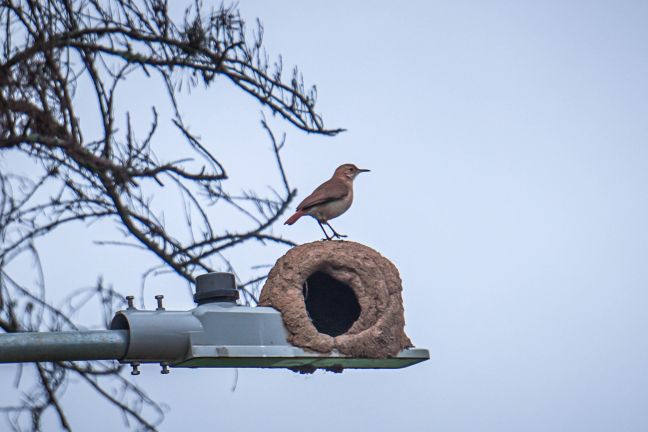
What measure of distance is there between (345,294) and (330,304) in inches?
5.6

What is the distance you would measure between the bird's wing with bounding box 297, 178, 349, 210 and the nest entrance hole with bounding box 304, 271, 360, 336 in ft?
4.07

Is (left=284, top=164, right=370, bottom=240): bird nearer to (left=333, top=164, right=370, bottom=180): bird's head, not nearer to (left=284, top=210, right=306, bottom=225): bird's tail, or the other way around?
(left=284, top=210, right=306, bottom=225): bird's tail

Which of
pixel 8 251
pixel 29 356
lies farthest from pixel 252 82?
pixel 29 356

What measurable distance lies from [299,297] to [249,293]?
1904mm

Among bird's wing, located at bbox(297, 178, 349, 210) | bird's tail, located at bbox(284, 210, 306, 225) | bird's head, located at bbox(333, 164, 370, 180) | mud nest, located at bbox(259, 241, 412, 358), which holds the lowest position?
mud nest, located at bbox(259, 241, 412, 358)

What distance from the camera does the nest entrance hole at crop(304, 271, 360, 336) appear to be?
6672mm

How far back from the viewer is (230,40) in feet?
25.3

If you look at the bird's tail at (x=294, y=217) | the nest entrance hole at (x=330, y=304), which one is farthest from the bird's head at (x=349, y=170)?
the nest entrance hole at (x=330, y=304)

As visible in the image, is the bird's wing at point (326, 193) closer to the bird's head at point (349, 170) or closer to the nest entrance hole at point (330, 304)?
the bird's head at point (349, 170)

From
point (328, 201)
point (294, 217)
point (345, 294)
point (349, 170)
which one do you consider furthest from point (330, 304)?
point (349, 170)

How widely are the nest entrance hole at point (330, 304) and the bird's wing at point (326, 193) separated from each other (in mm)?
1240

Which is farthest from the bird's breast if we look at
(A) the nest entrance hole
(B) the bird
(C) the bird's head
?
(A) the nest entrance hole

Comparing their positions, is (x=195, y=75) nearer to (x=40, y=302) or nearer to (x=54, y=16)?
(x=54, y=16)

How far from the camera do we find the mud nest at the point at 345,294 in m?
5.44
